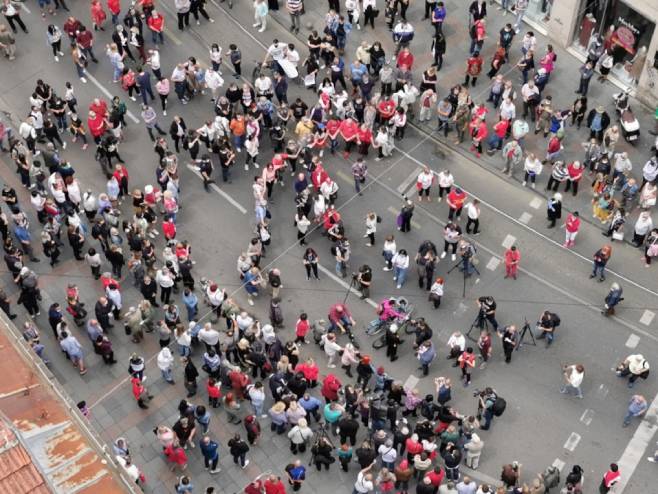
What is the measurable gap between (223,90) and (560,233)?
13.0 metres

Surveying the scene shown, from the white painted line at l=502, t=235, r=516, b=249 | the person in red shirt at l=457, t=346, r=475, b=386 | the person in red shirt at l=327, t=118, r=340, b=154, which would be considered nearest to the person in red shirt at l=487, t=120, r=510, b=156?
the white painted line at l=502, t=235, r=516, b=249

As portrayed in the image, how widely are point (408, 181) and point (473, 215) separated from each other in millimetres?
3392

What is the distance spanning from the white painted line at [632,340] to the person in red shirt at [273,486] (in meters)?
11.5

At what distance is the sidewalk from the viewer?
4019 cm

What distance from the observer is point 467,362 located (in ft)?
111

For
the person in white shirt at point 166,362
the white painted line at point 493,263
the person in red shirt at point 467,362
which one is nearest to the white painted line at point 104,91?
the person in white shirt at point 166,362

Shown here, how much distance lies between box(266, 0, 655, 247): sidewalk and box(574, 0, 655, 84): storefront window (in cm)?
82

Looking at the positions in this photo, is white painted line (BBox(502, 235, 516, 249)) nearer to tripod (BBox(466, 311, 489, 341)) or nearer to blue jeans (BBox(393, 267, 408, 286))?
tripod (BBox(466, 311, 489, 341))

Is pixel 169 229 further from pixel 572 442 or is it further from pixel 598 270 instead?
pixel 572 442

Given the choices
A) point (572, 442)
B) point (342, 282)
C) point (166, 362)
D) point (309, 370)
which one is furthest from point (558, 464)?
point (166, 362)

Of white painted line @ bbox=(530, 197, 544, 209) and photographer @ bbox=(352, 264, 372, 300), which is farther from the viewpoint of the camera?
white painted line @ bbox=(530, 197, 544, 209)

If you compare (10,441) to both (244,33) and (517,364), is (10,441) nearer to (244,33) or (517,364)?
(517,364)

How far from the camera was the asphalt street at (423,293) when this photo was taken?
33.5m

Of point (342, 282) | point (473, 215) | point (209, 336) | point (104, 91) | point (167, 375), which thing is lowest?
point (167, 375)
